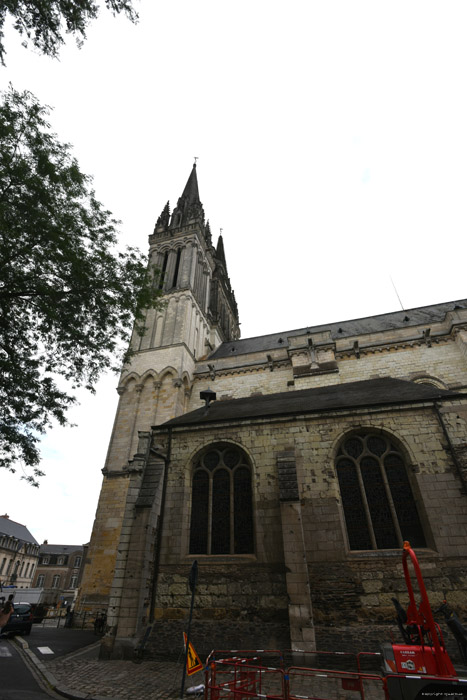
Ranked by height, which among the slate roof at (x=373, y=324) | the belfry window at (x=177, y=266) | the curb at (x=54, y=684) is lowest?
the curb at (x=54, y=684)

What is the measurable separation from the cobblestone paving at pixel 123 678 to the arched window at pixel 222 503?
2.71 meters

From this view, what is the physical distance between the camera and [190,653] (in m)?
6.36

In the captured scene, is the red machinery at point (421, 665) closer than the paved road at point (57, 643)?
Yes

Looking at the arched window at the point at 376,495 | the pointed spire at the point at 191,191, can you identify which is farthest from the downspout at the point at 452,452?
the pointed spire at the point at 191,191

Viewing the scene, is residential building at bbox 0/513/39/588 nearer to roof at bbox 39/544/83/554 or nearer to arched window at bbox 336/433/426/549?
roof at bbox 39/544/83/554

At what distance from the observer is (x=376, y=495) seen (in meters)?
9.08

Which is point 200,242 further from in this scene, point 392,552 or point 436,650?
point 436,650

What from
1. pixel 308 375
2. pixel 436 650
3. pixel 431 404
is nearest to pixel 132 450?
pixel 308 375

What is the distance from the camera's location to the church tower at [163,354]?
1658 cm

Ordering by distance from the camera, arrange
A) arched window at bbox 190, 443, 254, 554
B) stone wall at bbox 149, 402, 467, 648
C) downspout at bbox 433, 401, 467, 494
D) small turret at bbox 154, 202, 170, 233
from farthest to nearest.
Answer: small turret at bbox 154, 202, 170, 233, arched window at bbox 190, 443, 254, 554, downspout at bbox 433, 401, 467, 494, stone wall at bbox 149, 402, 467, 648

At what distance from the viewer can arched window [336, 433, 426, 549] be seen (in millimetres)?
8555

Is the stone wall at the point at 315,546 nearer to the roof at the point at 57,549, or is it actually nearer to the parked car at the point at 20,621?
the parked car at the point at 20,621

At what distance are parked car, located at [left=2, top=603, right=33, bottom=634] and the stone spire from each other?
30020mm

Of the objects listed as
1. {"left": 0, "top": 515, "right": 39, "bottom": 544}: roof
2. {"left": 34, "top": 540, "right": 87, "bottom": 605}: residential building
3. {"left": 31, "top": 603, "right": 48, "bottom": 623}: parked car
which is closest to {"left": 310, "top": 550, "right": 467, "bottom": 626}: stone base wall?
{"left": 31, "top": 603, "right": 48, "bottom": 623}: parked car
